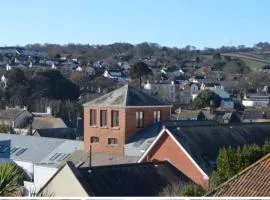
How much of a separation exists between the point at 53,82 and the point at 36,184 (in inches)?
2263

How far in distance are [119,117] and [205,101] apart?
2012 inches

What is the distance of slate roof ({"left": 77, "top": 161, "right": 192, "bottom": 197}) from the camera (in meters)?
25.7

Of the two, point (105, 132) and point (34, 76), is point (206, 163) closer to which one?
point (105, 132)

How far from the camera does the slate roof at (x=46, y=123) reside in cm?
6649

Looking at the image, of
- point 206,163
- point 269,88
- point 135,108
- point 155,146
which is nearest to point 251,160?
point 206,163

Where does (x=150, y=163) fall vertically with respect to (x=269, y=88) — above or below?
above

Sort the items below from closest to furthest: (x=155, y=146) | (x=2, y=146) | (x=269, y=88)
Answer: (x=155, y=146), (x=2, y=146), (x=269, y=88)

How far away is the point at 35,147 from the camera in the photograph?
45500 mm

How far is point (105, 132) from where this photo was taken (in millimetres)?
37531

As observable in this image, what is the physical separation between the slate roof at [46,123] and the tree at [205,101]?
21373 millimetres

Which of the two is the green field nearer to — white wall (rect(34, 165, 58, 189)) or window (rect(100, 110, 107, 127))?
window (rect(100, 110, 107, 127))

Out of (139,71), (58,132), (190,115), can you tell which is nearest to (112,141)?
(58,132)

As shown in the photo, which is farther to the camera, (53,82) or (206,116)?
(53,82)

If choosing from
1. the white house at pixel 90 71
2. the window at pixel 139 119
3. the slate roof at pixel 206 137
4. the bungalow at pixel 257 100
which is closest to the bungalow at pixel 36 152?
the window at pixel 139 119
